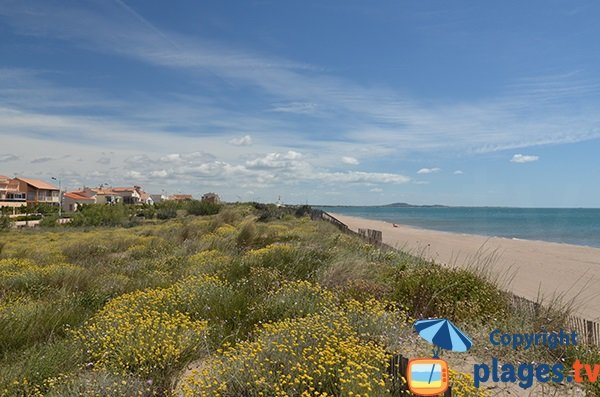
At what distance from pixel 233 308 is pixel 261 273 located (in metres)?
2.05

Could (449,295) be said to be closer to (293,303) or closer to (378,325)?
(378,325)

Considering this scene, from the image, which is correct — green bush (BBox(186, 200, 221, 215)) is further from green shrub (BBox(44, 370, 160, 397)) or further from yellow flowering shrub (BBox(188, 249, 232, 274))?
green shrub (BBox(44, 370, 160, 397))

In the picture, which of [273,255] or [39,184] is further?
[39,184]

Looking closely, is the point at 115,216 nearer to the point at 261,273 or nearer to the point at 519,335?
the point at 261,273

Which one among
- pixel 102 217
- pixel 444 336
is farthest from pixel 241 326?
pixel 102 217

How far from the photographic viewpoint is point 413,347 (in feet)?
17.3

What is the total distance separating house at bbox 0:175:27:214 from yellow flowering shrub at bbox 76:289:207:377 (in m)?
90.0

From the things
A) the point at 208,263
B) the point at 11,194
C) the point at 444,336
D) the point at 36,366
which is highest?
the point at 11,194

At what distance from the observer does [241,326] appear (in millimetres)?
6160

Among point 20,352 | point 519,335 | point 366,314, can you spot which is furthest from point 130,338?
point 519,335

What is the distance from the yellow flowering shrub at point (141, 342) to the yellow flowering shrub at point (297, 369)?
37 cm

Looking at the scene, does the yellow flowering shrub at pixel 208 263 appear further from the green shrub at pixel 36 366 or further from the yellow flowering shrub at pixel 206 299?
the green shrub at pixel 36 366

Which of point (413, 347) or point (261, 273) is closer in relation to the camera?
point (413, 347)

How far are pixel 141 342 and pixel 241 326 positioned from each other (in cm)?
160
